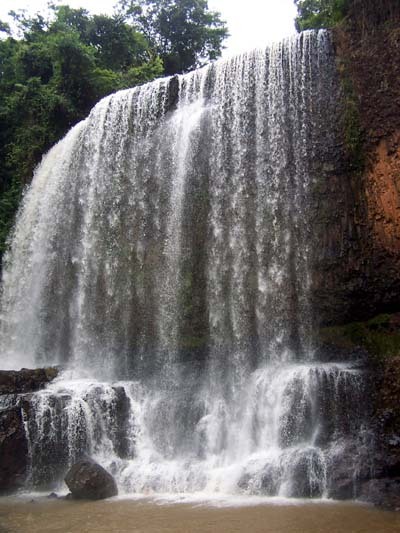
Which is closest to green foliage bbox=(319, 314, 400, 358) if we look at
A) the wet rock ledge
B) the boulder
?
the boulder

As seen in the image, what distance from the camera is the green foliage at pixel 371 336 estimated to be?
450 inches

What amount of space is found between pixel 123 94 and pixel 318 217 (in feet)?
26.5

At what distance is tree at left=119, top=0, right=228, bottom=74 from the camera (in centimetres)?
2956

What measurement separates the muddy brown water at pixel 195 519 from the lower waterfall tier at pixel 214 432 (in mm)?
1037

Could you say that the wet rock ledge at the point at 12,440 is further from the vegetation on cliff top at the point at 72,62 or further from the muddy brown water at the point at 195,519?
the vegetation on cliff top at the point at 72,62

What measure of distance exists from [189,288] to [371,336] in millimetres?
4946

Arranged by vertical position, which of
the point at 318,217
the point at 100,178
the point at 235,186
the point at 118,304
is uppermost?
the point at 100,178

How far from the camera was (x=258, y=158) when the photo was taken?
14758 millimetres

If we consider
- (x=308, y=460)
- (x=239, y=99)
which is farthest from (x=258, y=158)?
(x=308, y=460)

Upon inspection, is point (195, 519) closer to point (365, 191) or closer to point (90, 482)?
point (90, 482)

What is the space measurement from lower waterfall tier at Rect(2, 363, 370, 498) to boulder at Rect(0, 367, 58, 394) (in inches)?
16.4

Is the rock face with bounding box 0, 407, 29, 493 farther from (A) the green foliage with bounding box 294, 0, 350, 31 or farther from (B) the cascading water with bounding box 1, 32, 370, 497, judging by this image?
(A) the green foliage with bounding box 294, 0, 350, 31

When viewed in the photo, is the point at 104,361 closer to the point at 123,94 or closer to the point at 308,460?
the point at 308,460

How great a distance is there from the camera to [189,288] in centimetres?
1482
